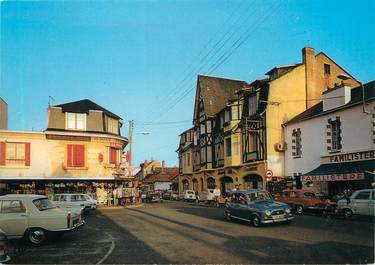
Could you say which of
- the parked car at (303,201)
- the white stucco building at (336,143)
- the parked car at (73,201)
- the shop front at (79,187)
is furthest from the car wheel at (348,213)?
the shop front at (79,187)

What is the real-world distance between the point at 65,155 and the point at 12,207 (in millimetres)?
25114

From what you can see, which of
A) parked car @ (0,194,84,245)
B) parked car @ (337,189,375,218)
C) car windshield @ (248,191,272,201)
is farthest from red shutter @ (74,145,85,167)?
parked car @ (337,189,375,218)

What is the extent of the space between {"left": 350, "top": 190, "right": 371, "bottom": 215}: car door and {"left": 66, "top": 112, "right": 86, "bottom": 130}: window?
89.9ft

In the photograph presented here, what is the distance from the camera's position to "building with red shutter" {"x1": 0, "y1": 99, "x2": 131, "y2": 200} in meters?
36.2

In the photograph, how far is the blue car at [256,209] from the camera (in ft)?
57.4

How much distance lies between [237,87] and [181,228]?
41992mm

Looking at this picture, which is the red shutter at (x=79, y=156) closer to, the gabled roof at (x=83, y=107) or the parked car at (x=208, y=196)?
the gabled roof at (x=83, y=107)

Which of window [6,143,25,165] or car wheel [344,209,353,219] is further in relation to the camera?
window [6,143,25,165]

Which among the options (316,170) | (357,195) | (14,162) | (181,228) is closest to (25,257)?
(181,228)

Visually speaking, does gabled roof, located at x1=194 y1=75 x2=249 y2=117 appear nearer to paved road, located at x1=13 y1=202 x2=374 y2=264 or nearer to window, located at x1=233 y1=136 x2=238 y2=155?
window, located at x1=233 y1=136 x2=238 y2=155

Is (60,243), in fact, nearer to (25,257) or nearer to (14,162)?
(25,257)

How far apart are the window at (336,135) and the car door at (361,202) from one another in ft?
28.4

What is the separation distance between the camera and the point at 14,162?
36094mm

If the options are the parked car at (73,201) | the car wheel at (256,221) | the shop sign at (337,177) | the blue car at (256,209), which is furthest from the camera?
the parked car at (73,201)
